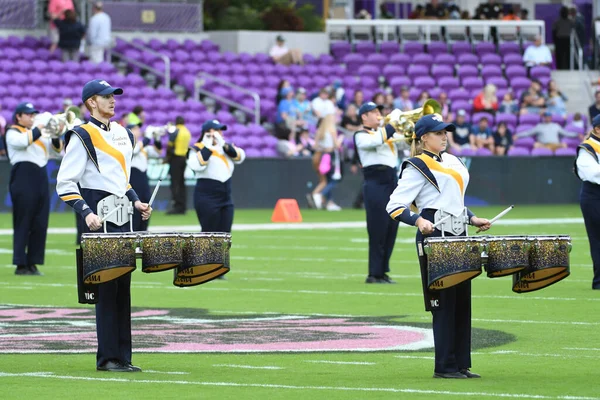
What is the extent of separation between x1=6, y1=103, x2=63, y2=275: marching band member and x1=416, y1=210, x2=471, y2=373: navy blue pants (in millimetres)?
9452

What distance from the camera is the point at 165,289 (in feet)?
54.7

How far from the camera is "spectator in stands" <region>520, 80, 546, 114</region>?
36500mm

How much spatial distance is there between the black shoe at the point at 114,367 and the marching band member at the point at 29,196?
8.29 meters

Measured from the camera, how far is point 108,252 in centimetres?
946

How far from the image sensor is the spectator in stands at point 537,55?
3916 centimetres

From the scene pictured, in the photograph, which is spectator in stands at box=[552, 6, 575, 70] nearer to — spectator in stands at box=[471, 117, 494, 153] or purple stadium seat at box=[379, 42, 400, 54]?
purple stadium seat at box=[379, 42, 400, 54]

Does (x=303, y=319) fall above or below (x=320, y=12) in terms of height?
below

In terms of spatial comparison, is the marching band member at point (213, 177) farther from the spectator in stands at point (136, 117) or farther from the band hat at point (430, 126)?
the band hat at point (430, 126)

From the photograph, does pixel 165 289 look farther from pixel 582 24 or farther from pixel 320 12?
pixel 320 12

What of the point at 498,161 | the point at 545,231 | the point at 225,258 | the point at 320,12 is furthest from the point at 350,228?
the point at 320,12

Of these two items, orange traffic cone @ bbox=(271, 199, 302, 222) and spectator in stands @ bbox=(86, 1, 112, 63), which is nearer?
orange traffic cone @ bbox=(271, 199, 302, 222)

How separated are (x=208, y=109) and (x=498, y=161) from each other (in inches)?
277

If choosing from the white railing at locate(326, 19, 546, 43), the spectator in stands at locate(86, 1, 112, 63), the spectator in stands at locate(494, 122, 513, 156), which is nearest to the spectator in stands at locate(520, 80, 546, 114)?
the spectator in stands at locate(494, 122, 513, 156)

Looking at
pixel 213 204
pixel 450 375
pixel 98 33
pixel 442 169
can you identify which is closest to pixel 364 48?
pixel 98 33
